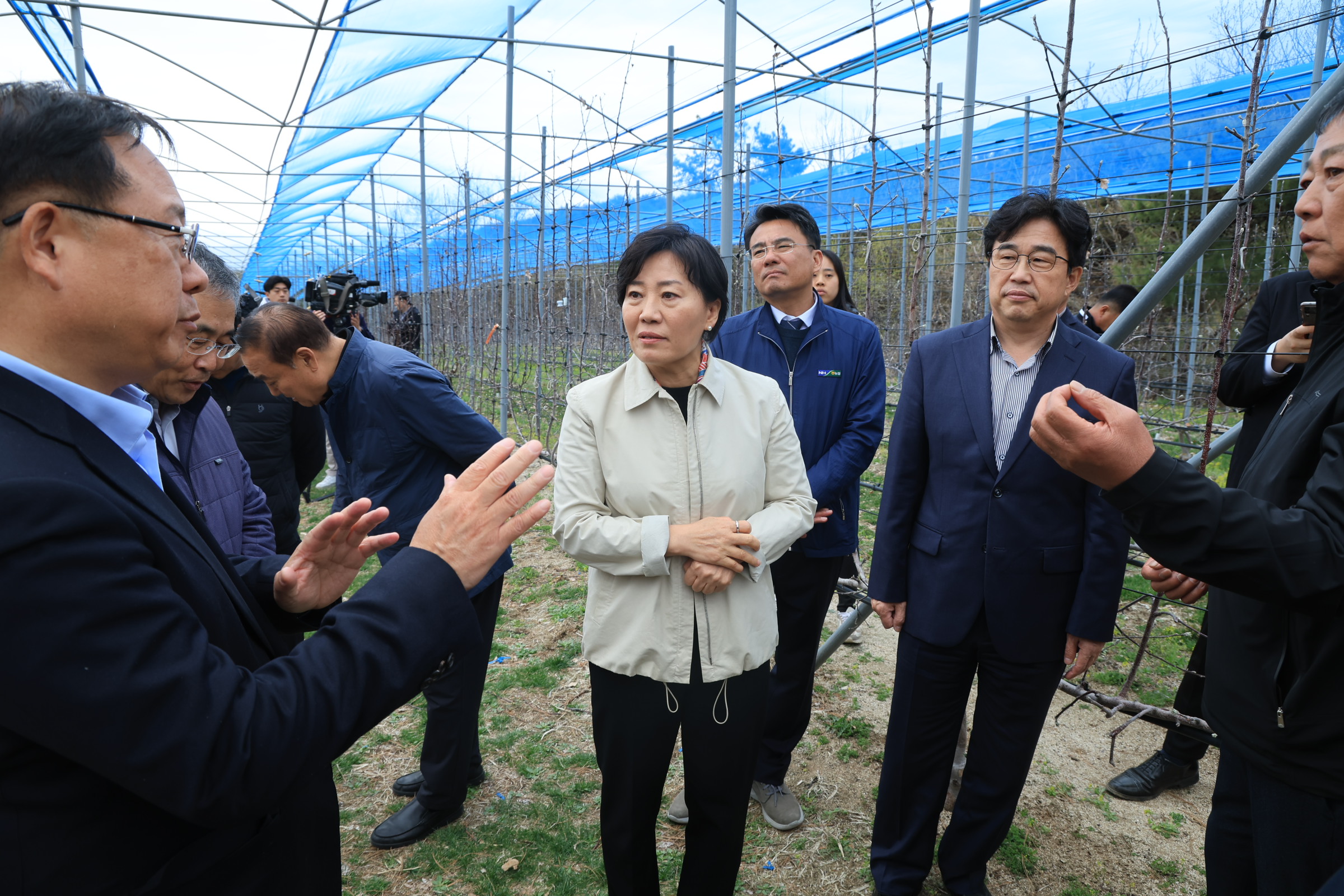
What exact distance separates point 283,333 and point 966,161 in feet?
10.2

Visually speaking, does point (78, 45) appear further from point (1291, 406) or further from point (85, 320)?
point (1291, 406)

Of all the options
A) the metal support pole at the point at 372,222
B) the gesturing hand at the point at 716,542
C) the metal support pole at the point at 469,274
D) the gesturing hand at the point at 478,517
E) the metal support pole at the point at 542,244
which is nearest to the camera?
the gesturing hand at the point at 478,517

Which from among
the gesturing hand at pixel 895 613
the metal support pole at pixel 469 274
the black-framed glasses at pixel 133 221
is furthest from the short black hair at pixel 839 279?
the metal support pole at pixel 469 274

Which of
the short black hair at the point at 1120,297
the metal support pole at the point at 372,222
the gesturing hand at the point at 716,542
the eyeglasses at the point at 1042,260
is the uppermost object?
the metal support pole at the point at 372,222

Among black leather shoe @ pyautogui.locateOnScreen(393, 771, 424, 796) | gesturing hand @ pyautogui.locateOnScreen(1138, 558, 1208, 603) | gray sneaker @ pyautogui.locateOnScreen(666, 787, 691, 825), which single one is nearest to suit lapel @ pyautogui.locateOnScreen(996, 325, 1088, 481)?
gesturing hand @ pyautogui.locateOnScreen(1138, 558, 1208, 603)

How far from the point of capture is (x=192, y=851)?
0.89 meters

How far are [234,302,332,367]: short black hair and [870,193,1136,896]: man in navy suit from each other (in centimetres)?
192

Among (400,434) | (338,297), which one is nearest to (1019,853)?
(400,434)

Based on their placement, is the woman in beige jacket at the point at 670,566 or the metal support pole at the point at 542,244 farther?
the metal support pole at the point at 542,244

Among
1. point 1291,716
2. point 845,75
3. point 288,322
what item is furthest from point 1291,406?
point 845,75

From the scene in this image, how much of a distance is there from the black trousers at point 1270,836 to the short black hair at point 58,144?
201 cm

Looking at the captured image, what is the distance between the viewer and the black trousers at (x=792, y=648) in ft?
8.73

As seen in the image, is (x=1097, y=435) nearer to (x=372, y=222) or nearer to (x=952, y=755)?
(x=952, y=755)

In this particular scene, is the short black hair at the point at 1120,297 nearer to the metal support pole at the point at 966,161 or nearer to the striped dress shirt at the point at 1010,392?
the metal support pole at the point at 966,161
